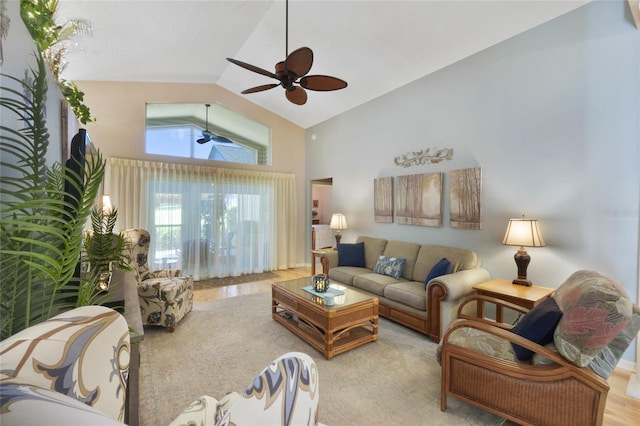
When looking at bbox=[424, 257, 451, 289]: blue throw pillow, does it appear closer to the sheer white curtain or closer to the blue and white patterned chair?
the blue and white patterned chair

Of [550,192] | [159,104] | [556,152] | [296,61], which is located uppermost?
[159,104]

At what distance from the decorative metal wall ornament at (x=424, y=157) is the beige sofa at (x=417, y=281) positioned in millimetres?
1206

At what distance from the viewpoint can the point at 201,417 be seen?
803mm

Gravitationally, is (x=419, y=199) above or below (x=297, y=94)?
below

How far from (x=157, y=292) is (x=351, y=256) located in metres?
2.66

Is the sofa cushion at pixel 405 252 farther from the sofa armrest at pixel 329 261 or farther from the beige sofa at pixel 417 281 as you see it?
the sofa armrest at pixel 329 261

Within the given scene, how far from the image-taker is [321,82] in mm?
2475

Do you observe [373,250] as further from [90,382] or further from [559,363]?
[90,382]

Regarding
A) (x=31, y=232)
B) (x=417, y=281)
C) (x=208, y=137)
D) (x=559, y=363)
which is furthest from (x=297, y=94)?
(x=208, y=137)

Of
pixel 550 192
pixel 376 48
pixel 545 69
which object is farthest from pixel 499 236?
pixel 376 48

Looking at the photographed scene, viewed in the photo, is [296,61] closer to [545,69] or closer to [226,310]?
[545,69]

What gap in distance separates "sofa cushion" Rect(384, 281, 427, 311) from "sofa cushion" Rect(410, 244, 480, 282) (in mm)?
229

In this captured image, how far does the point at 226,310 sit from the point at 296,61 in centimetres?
312

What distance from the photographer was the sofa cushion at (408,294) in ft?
9.27
